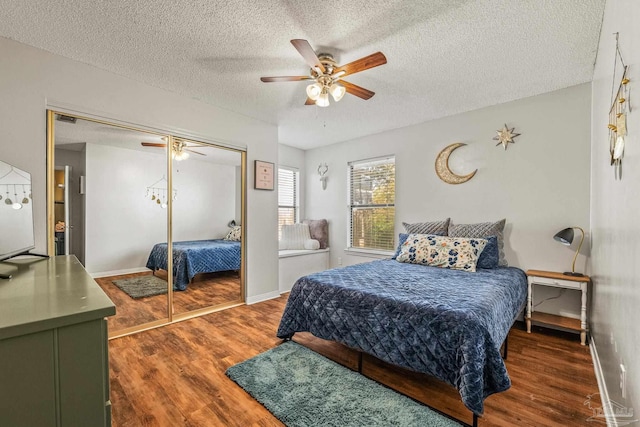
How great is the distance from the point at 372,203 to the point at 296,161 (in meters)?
1.73

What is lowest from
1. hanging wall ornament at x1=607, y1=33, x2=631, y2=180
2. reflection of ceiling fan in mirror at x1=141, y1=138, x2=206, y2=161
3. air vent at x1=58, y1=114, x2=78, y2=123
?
hanging wall ornament at x1=607, y1=33, x2=631, y2=180

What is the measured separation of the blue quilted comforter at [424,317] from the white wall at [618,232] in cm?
52

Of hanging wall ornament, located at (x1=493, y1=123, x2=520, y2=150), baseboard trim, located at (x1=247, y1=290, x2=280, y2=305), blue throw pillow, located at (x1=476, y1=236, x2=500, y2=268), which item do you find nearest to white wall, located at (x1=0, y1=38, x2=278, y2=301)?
baseboard trim, located at (x1=247, y1=290, x2=280, y2=305)

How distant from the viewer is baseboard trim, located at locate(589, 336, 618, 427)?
Result: 151cm

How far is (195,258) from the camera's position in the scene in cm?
335

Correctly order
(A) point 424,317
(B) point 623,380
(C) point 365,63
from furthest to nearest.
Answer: (C) point 365,63 < (A) point 424,317 < (B) point 623,380

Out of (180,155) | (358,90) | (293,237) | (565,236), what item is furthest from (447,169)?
(180,155)

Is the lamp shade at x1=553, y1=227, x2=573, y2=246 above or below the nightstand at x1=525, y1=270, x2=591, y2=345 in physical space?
above

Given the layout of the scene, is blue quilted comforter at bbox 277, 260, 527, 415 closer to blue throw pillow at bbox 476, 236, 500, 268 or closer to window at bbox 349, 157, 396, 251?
blue throw pillow at bbox 476, 236, 500, 268

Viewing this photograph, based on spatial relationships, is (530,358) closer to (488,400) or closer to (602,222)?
(488,400)

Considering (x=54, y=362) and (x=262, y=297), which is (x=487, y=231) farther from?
(x=54, y=362)

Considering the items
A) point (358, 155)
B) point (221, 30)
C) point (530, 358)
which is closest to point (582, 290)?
point (530, 358)

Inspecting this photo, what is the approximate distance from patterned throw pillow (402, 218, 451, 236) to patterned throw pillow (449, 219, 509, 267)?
167 millimetres

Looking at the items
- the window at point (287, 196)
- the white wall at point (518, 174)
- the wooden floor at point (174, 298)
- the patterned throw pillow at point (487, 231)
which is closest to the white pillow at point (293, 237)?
the window at point (287, 196)
